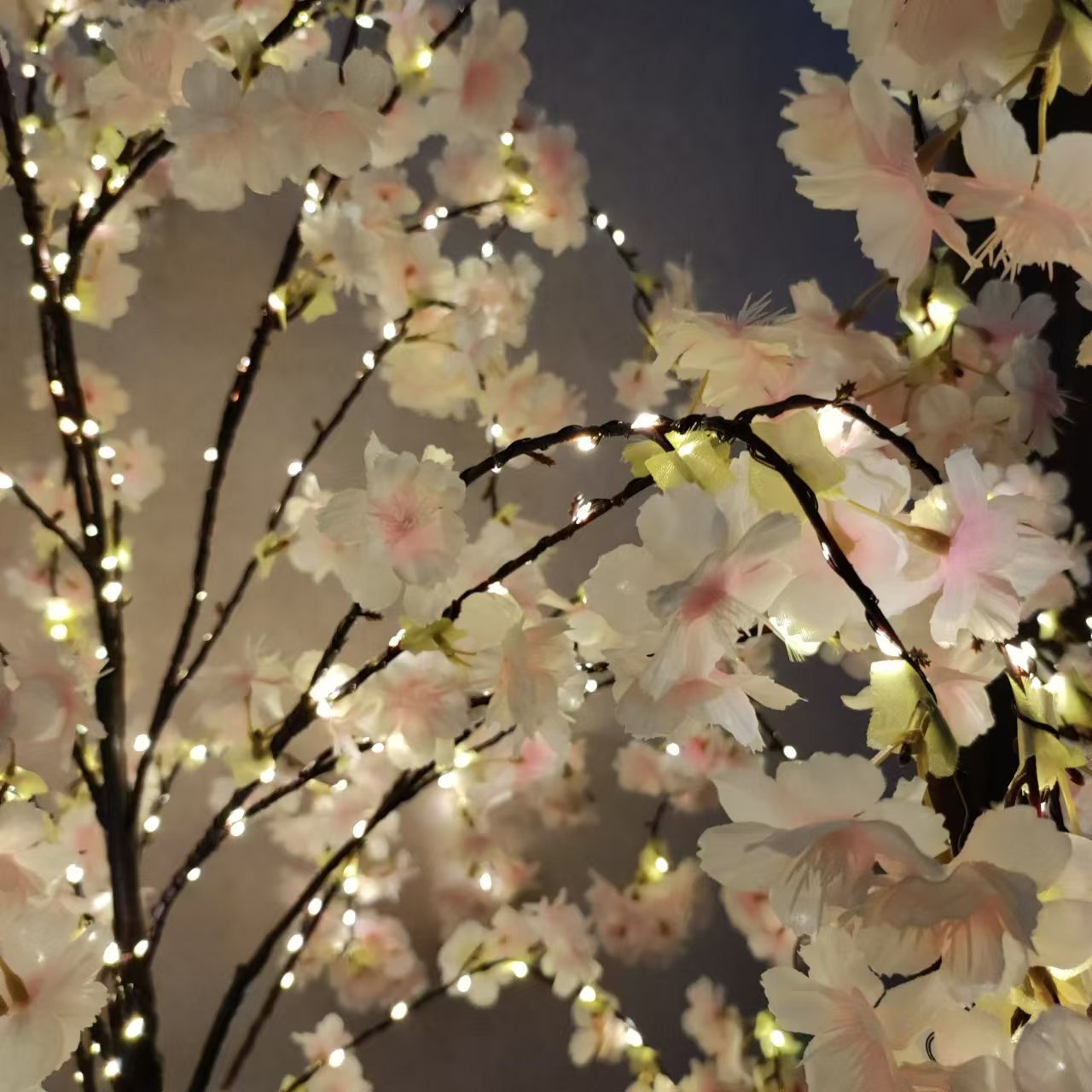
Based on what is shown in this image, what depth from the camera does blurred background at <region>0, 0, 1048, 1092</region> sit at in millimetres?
1218

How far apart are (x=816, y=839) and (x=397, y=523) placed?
30cm

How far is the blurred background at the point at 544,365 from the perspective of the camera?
4.00 feet

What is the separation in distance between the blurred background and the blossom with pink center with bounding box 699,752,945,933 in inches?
32.8

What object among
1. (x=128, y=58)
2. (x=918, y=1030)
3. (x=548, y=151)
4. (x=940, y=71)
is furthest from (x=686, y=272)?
(x=918, y=1030)

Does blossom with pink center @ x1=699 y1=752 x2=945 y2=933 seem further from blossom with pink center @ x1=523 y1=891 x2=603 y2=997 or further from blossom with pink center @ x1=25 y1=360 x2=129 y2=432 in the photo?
blossom with pink center @ x1=25 y1=360 x2=129 y2=432

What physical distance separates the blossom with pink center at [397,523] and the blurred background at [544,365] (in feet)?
1.85

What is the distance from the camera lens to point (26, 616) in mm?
1170

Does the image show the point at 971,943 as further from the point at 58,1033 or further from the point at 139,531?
the point at 139,531

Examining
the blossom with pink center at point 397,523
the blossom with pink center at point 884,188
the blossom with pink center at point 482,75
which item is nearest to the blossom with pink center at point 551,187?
the blossom with pink center at point 482,75

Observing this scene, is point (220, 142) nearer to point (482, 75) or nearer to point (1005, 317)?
point (482, 75)

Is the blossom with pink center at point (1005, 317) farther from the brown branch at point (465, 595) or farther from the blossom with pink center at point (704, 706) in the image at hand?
the blossom with pink center at point (704, 706)

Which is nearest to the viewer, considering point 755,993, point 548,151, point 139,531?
point 548,151

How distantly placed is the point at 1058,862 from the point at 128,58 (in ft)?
2.72

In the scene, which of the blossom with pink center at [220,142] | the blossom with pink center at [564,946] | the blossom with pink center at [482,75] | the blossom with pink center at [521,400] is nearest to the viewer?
the blossom with pink center at [220,142]
